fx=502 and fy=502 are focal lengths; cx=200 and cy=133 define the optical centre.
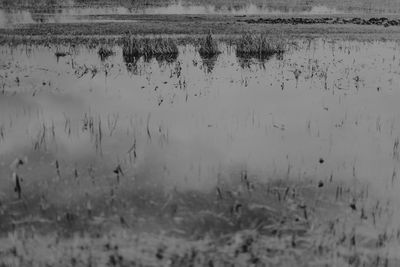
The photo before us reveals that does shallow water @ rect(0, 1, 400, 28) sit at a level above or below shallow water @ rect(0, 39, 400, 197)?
above

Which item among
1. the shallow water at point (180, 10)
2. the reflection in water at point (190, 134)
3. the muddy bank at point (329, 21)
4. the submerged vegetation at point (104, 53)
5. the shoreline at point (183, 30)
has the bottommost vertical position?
the reflection in water at point (190, 134)

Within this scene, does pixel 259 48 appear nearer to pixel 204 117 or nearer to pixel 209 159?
pixel 204 117

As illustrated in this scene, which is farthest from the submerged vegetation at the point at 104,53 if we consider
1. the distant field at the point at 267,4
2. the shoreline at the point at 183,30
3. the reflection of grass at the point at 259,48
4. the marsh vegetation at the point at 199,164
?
the distant field at the point at 267,4

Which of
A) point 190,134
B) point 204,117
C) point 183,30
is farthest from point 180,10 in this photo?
point 190,134

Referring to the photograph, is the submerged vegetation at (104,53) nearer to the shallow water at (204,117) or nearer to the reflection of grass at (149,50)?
the reflection of grass at (149,50)

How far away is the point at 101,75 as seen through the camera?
1747 cm

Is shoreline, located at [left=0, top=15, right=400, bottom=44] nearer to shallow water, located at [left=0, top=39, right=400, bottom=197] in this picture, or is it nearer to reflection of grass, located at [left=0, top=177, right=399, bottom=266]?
shallow water, located at [left=0, top=39, right=400, bottom=197]

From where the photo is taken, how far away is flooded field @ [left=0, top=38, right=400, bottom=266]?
22.2 feet

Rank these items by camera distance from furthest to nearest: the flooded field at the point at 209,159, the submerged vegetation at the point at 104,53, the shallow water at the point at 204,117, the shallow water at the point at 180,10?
the shallow water at the point at 180,10 < the submerged vegetation at the point at 104,53 < the shallow water at the point at 204,117 < the flooded field at the point at 209,159

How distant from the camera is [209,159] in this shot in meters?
9.48

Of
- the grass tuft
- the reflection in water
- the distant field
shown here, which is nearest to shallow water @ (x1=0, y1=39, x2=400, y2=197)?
the reflection in water

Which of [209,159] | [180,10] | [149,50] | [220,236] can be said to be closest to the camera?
[220,236]

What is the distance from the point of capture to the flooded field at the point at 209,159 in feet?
22.2

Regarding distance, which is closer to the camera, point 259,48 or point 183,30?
point 259,48
